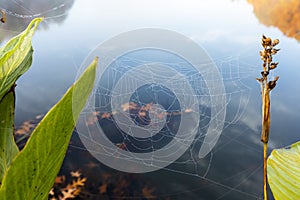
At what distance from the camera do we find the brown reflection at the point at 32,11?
10.8ft

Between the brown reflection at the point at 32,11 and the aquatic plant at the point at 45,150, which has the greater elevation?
the brown reflection at the point at 32,11

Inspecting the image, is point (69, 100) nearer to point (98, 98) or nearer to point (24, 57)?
point (24, 57)

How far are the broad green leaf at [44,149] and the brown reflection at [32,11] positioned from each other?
3.27m

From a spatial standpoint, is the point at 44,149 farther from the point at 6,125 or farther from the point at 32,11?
the point at 32,11

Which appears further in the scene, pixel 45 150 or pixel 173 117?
pixel 173 117

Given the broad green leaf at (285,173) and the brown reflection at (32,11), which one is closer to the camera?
the broad green leaf at (285,173)

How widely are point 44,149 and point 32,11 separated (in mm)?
4118

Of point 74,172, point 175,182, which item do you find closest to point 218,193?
point 175,182

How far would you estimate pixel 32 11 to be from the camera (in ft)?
12.4

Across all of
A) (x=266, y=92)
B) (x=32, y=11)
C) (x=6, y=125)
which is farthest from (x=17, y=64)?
(x=32, y=11)

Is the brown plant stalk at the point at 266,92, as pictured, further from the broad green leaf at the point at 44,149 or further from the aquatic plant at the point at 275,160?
the broad green leaf at the point at 44,149

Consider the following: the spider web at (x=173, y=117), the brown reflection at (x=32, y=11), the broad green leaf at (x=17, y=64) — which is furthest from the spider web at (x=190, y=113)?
the broad green leaf at (x=17, y=64)

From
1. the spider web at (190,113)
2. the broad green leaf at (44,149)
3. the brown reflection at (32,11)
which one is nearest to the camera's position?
the broad green leaf at (44,149)

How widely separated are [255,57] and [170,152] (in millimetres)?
1440
